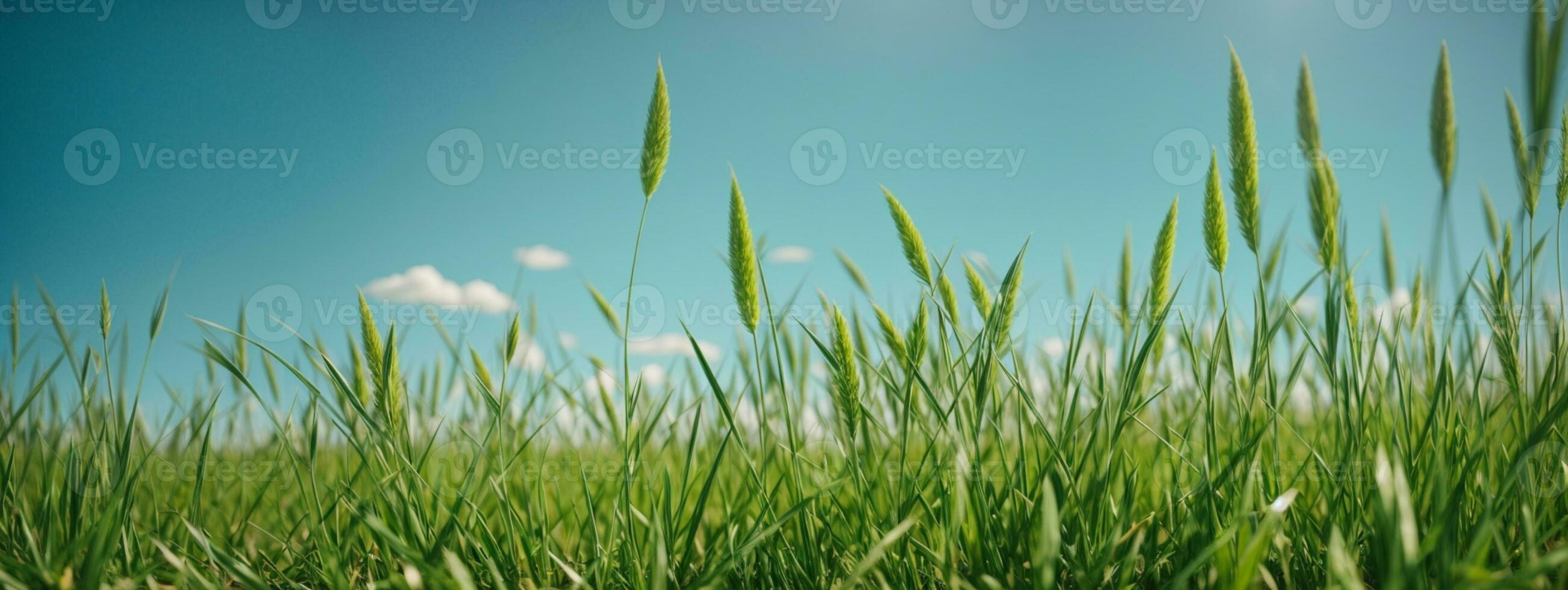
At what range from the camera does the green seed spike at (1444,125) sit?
1084 millimetres

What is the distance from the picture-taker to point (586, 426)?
8.99ft

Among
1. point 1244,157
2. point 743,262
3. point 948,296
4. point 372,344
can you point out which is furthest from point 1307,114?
point 372,344

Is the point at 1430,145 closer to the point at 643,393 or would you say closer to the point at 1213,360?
the point at 1213,360

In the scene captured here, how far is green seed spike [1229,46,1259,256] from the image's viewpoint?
1094mm

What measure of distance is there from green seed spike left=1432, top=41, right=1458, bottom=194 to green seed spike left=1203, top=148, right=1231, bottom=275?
0.31 meters

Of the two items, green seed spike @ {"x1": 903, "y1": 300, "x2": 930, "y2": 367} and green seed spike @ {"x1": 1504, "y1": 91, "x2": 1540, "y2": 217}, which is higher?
green seed spike @ {"x1": 1504, "y1": 91, "x2": 1540, "y2": 217}

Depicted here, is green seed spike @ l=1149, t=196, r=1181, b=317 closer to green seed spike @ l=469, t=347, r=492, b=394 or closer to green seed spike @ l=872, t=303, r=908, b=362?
green seed spike @ l=872, t=303, r=908, b=362

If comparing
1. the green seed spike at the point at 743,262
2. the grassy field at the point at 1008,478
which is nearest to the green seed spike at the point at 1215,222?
the grassy field at the point at 1008,478

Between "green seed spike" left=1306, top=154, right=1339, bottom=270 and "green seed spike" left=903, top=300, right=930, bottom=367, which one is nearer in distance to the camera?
"green seed spike" left=1306, top=154, right=1339, bottom=270

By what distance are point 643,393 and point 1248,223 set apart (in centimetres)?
222

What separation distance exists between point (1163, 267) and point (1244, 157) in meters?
0.22

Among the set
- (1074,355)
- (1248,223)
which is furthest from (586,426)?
(1248,223)

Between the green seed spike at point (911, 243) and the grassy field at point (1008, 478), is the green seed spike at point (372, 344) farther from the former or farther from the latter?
the green seed spike at point (911, 243)

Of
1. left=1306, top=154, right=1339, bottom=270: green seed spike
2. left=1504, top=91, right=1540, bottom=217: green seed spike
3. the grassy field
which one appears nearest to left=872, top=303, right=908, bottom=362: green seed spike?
the grassy field
